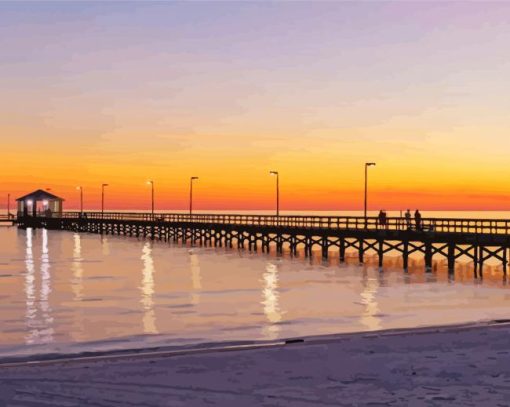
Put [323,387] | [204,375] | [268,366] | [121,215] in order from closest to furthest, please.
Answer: [323,387] → [204,375] → [268,366] → [121,215]

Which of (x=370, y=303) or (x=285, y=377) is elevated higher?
(x=285, y=377)

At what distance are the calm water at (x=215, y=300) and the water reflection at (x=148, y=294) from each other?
0.06 meters

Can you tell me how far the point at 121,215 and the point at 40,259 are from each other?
39346 millimetres

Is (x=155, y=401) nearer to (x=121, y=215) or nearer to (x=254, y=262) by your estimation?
(x=254, y=262)

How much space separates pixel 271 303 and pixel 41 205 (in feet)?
293

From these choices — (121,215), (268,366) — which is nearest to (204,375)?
(268,366)

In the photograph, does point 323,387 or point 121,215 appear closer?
point 323,387

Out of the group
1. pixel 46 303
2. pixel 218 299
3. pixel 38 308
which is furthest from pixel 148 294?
pixel 38 308

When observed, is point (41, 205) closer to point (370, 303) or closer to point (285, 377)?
point (370, 303)

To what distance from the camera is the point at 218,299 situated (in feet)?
96.5

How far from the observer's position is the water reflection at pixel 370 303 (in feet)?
74.8

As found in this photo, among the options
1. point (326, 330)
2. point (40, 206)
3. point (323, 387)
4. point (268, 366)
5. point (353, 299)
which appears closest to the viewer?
point (323, 387)

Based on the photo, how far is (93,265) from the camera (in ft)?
157

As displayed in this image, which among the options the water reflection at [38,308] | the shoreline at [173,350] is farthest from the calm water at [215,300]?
the shoreline at [173,350]
